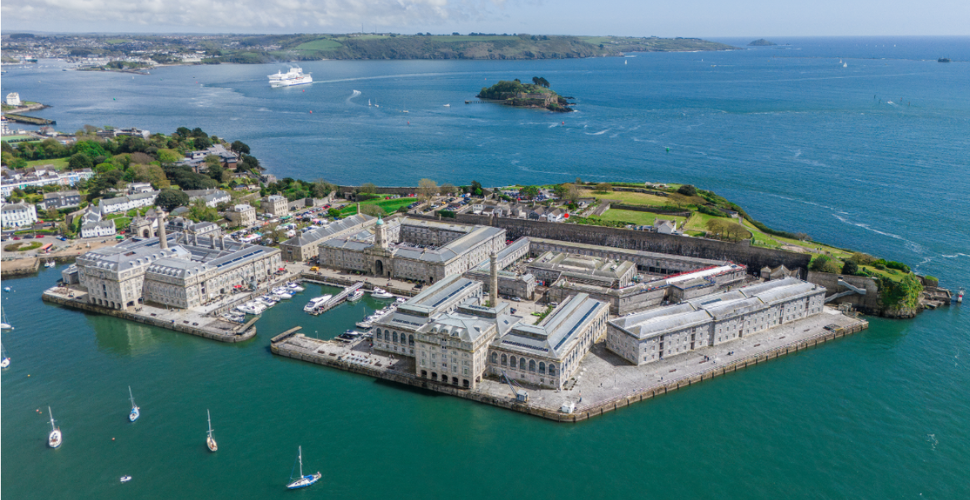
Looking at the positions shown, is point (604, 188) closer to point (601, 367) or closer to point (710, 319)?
point (710, 319)

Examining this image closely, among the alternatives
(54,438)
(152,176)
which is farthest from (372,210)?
(54,438)

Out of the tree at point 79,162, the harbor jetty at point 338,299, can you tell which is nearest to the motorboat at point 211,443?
the harbor jetty at point 338,299

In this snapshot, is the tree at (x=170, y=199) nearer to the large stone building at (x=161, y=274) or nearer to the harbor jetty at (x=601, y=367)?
the large stone building at (x=161, y=274)

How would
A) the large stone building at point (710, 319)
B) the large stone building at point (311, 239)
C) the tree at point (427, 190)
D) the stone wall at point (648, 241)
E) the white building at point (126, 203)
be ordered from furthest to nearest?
the tree at point (427, 190) < the white building at point (126, 203) < the large stone building at point (311, 239) < the stone wall at point (648, 241) < the large stone building at point (710, 319)

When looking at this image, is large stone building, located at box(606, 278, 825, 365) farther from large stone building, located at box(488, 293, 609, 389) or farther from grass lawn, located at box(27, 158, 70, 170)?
grass lawn, located at box(27, 158, 70, 170)

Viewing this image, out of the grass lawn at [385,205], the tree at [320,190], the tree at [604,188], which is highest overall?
the tree at [604,188]

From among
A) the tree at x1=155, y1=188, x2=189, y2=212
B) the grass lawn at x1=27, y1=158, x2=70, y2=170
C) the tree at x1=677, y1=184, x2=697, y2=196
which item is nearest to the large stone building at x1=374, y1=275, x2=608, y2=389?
the tree at x1=677, y1=184, x2=697, y2=196

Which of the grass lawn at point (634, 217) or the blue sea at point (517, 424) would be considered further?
the grass lawn at point (634, 217)
